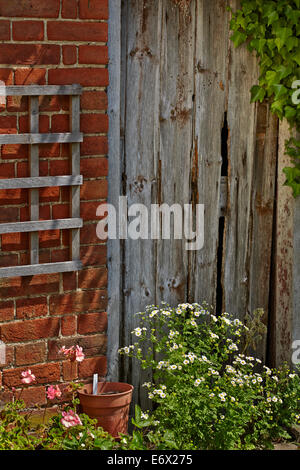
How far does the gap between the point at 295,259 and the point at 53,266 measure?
1449 mm

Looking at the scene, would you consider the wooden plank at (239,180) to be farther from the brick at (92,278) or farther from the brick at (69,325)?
the brick at (69,325)

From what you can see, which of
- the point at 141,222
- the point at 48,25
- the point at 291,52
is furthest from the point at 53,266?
the point at 291,52

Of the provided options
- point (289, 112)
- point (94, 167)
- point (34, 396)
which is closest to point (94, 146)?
point (94, 167)

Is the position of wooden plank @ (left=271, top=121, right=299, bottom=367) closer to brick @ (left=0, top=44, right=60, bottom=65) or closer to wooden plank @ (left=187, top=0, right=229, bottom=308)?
wooden plank @ (left=187, top=0, right=229, bottom=308)

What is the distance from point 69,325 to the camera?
3559 millimetres

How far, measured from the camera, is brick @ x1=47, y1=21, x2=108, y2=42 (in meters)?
3.32

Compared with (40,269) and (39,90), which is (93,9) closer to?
(39,90)

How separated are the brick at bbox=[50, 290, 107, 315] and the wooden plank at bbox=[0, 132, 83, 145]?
768 mm

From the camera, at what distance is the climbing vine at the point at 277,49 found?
374cm

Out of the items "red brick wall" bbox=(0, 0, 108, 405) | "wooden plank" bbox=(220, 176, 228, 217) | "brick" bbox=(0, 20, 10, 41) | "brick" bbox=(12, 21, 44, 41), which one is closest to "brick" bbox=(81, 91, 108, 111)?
"red brick wall" bbox=(0, 0, 108, 405)

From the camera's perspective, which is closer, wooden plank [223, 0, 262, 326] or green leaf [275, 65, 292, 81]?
green leaf [275, 65, 292, 81]

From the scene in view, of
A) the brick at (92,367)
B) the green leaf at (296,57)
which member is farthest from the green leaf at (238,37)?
the brick at (92,367)

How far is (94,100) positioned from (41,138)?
0.36 m

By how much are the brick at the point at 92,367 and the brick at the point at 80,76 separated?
140 cm
